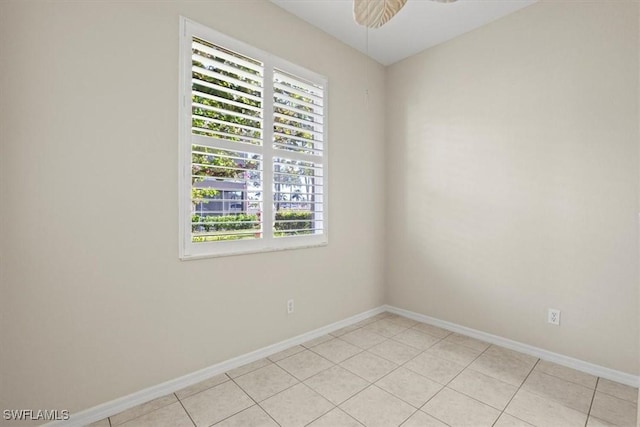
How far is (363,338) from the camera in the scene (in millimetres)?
2812

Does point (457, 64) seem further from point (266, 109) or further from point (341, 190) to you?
point (266, 109)

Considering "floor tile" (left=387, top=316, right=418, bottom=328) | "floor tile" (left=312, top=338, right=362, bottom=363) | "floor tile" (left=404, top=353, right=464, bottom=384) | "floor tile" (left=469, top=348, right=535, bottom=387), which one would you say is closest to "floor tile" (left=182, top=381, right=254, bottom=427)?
"floor tile" (left=312, top=338, right=362, bottom=363)

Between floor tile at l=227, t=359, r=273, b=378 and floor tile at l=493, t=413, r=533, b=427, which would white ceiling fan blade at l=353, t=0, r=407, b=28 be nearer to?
floor tile at l=493, t=413, r=533, b=427

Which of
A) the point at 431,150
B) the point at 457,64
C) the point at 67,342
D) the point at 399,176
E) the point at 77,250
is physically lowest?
the point at 67,342

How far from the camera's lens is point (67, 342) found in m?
1.61

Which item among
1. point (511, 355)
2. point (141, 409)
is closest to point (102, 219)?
point (141, 409)

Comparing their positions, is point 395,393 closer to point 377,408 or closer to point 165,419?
point 377,408

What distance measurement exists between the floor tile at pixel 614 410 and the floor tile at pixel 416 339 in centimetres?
109

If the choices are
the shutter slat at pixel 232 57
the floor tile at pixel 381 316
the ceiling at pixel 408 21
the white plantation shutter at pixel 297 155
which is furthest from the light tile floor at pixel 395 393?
the ceiling at pixel 408 21

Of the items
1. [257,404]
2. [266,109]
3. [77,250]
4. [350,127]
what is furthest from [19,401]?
[350,127]

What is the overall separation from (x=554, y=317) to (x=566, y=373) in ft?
1.28

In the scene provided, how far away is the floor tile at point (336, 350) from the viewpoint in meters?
2.45

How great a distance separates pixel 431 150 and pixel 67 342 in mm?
3242

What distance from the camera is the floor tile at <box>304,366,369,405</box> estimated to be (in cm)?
193
